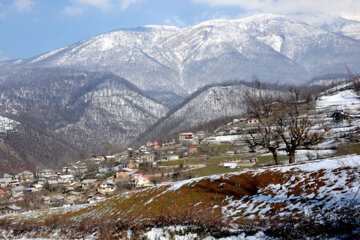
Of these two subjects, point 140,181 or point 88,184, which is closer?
point 140,181

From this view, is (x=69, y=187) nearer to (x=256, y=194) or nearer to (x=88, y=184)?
(x=88, y=184)

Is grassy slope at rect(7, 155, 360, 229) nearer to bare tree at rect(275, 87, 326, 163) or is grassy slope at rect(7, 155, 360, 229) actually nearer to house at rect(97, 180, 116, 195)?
bare tree at rect(275, 87, 326, 163)

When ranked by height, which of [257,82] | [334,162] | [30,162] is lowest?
[30,162]

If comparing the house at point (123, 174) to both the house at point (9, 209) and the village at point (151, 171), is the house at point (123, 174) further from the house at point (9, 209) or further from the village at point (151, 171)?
the house at point (9, 209)

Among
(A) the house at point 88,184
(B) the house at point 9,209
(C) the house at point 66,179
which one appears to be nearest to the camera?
(B) the house at point 9,209

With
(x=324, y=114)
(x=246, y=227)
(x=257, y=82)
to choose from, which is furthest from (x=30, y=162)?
(x=246, y=227)

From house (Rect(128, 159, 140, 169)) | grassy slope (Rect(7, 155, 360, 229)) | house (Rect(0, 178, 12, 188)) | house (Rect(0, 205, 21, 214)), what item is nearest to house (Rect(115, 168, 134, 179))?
house (Rect(128, 159, 140, 169))

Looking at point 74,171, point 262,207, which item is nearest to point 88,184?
point 74,171

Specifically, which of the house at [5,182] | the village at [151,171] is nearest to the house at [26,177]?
the village at [151,171]

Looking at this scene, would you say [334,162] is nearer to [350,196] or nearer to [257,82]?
[350,196]
